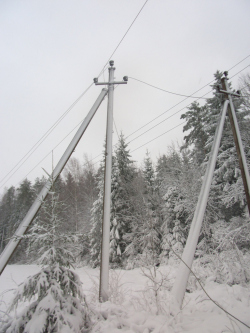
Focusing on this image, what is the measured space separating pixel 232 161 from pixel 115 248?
13390 mm

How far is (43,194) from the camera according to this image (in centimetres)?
448

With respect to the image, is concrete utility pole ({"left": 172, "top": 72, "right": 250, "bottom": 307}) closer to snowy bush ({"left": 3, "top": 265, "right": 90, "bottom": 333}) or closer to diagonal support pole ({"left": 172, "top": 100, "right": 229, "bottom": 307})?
diagonal support pole ({"left": 172, "top": 100, "right": 229, "bottom": 307})

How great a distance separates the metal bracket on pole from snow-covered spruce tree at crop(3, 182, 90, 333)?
559 millimetres

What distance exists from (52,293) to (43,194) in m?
2.29

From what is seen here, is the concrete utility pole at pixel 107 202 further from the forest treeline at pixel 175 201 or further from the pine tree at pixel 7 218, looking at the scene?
the pine tree at pixel 7 218

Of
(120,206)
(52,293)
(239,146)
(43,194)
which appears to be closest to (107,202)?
(43,194)

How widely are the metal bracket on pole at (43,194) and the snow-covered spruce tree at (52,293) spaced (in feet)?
1.84

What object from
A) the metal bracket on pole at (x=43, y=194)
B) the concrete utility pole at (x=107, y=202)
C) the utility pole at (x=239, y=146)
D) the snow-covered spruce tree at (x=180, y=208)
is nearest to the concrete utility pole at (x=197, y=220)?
the utility pole at (x=239, y=146)

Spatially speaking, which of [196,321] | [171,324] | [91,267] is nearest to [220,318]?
[196,321]

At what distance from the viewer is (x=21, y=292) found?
272 centimetres

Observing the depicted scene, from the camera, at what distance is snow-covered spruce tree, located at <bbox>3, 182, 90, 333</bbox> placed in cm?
254

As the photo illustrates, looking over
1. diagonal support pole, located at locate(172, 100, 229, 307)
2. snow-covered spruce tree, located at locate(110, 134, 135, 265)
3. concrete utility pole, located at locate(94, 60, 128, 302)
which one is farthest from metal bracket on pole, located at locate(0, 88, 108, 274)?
snow-covered spruce tree, located at locate(110, 134, 135, 265)

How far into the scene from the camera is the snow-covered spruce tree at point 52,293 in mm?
2541

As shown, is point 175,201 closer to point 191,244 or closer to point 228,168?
point 228,168
